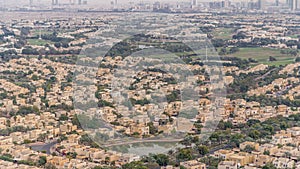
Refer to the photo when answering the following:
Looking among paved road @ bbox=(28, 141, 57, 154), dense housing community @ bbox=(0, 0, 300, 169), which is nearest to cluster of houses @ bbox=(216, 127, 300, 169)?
dense housing community @ bbox=(0, 0, 300, 169)

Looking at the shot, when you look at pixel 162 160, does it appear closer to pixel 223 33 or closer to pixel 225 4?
pixel 223 33

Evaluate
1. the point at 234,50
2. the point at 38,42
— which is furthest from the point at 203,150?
the point at 38,42

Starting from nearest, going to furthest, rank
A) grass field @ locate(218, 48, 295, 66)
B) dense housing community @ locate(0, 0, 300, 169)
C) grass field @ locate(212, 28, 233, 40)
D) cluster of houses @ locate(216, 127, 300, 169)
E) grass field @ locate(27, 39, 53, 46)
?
cluster of houses @ locate(216, 127, 300, 169) → dense housing community @ locate(0, 0, 300, 169) → grass field @ locate(218, 48, 295, 66) → grass field @ locate(27, 39, 53, 46) → grass field @ locate(212, 28, 233, 40)

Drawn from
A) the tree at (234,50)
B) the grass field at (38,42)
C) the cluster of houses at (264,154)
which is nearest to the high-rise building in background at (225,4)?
the grass field at (38,42)

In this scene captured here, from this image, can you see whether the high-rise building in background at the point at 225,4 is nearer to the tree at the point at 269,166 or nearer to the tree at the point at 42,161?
the tree at the point at 269,166

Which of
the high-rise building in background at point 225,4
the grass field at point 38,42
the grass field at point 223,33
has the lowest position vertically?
the grass field at point 38,42

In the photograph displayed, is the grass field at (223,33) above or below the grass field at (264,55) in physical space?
above

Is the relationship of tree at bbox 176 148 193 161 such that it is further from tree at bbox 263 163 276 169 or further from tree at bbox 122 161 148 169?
tree at bbox 263 163 276 169
